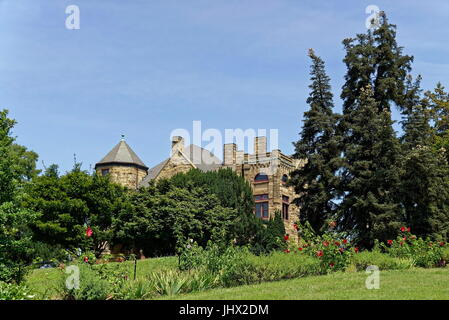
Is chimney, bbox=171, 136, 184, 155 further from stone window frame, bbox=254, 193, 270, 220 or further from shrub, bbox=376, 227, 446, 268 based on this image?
shrub, bbox=376, 227, 446, 268

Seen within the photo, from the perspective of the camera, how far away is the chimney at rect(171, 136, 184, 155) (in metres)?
55.9

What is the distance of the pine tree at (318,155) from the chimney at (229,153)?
15725mm

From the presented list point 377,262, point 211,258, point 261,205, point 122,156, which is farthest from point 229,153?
point 211,258

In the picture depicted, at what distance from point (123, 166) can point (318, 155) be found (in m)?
28.1

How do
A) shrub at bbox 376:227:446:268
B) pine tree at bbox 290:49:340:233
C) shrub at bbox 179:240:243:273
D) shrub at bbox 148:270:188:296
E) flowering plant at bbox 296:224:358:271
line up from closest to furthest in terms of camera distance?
shrub at bbox 148:270:188:296 → shrub at bbox 179:240:243:273 → flowering plant at bbox 296:224:358:271 → shrub at bbox 376:227:446:268 → pine tree at bbox 290:49:340:233

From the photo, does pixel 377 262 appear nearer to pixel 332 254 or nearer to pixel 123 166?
pixel 332 254

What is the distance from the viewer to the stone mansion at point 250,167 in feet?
169

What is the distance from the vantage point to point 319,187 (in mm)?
35344

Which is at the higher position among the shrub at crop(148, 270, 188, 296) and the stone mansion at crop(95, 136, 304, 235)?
the stone mansion at crop(95, 136, 304, 235)

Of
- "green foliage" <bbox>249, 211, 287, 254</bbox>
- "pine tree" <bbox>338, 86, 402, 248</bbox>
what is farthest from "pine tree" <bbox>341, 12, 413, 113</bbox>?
"green foliage" <bbox>249, 211, 287, 254</bbox>

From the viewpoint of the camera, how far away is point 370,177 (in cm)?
3256

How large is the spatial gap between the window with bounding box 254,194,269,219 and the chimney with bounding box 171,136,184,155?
907 centimetres
